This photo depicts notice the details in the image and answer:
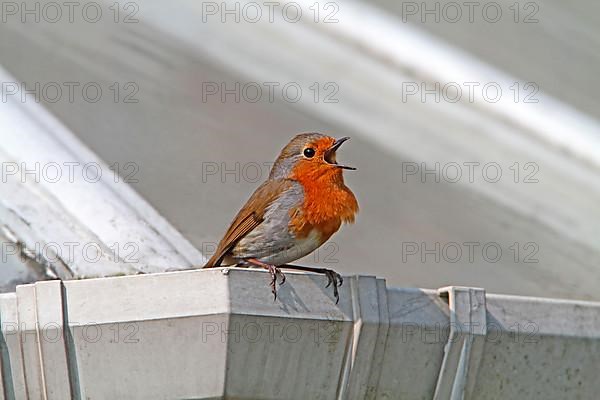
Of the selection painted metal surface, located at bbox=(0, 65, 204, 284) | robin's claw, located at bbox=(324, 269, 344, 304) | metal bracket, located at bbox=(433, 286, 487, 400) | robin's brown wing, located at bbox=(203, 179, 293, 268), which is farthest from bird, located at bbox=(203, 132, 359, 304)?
metal bracket, located at bbox=(433, 286, 487, 400)

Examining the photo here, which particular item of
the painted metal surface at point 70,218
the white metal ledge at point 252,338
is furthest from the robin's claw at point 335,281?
the painted metal surface at point 70,218

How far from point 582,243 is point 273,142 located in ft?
4.78

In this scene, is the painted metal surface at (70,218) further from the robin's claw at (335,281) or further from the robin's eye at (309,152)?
the robin's claw at (335,281)

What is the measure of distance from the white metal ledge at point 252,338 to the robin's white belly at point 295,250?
409mm

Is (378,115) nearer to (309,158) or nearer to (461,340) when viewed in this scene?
(309,158)

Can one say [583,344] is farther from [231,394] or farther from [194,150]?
[194,150]

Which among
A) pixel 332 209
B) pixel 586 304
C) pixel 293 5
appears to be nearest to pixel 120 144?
pixel 332 209

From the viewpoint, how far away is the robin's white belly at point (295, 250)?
140 inches

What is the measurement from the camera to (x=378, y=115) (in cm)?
580

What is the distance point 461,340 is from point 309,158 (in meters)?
0.84

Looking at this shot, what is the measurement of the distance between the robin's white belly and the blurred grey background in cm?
36

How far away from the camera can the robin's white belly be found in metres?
3.55

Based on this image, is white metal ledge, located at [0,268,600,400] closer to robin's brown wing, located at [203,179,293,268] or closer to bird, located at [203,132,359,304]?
bird, located at [203,132,359,304]

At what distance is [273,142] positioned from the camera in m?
5.08
